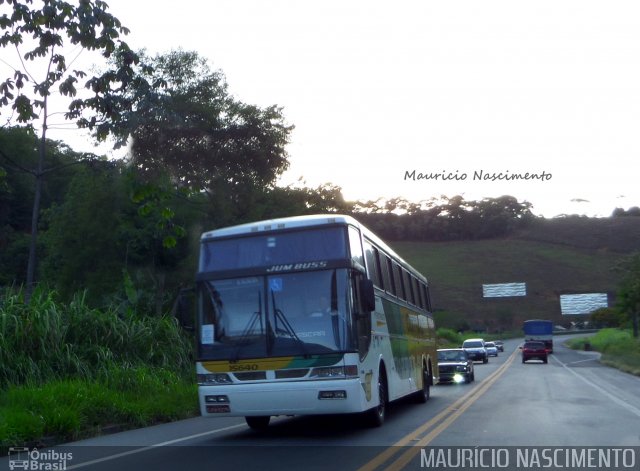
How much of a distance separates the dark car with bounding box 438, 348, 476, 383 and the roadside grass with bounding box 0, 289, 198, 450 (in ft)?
35.5

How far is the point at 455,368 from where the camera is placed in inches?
1154

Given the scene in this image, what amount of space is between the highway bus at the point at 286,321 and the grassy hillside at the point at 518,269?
6508 cm

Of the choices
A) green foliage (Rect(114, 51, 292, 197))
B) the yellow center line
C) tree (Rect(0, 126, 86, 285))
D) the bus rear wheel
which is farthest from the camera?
tree (Rect(0, 126, 86, 285))

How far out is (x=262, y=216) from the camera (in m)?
31.1

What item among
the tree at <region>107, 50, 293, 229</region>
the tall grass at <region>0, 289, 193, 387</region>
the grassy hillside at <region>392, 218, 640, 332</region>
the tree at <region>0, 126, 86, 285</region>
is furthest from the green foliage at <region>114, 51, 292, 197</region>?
the grassy hillside at <region>392, 218, 640, 332</region>

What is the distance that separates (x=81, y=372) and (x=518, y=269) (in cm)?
7340

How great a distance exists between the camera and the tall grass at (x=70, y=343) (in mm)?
16484

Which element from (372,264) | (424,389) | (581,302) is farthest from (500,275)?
(372,264)

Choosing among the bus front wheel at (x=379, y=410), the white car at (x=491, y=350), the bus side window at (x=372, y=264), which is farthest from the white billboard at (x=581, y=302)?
the bus front wheel at (x=379, y=410)

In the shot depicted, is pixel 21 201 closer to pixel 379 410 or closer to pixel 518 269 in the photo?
pixel 379 410

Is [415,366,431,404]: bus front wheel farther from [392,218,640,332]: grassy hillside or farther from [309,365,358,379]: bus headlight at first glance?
[392,218,640,332]: grassy hillside

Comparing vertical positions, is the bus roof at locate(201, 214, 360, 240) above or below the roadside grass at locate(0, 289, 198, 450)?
above

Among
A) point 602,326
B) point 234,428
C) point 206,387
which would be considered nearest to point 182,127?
point 234,428

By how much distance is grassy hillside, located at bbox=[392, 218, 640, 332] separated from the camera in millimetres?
82625
